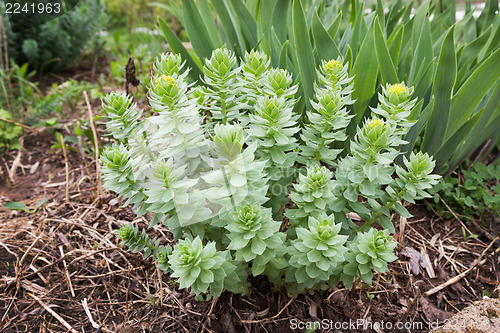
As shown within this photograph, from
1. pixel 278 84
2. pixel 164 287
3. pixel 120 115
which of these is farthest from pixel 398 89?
pixel 164 287

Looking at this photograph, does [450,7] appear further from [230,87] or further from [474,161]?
[230,87]

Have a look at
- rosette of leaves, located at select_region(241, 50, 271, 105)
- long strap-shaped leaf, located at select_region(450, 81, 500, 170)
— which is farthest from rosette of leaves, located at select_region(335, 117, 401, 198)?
long strap-shaped leaf, located at select_region(450, 81, 500, 170)

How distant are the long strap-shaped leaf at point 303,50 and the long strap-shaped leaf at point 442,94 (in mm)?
450

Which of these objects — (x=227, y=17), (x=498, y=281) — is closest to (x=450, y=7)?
(x=227, y=17)

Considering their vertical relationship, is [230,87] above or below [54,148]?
above

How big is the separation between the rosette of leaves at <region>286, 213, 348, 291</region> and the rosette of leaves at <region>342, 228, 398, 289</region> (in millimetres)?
73

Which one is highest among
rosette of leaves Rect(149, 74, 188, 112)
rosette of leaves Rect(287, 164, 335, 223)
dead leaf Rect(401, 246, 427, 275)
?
rosette of leaves Rect(149, 74, 188, 112)

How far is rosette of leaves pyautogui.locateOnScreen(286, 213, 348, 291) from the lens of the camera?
35.3 inches

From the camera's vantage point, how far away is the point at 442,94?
54.6 inches

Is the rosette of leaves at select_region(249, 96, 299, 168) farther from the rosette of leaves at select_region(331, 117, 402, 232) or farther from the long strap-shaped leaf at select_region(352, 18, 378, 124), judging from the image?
the long strap-shaped leaf at select_region(352, 18, 378, 124)

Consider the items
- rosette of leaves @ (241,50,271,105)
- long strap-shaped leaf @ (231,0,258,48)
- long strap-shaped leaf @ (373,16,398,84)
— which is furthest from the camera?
long strap-shaped leaf @ (231,0,258,48)

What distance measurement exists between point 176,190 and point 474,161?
1.55 metres

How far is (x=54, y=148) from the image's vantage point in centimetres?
212

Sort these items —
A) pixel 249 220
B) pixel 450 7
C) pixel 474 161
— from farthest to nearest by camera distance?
pixel 450 7, pixel 474 161, pixel 249 220
